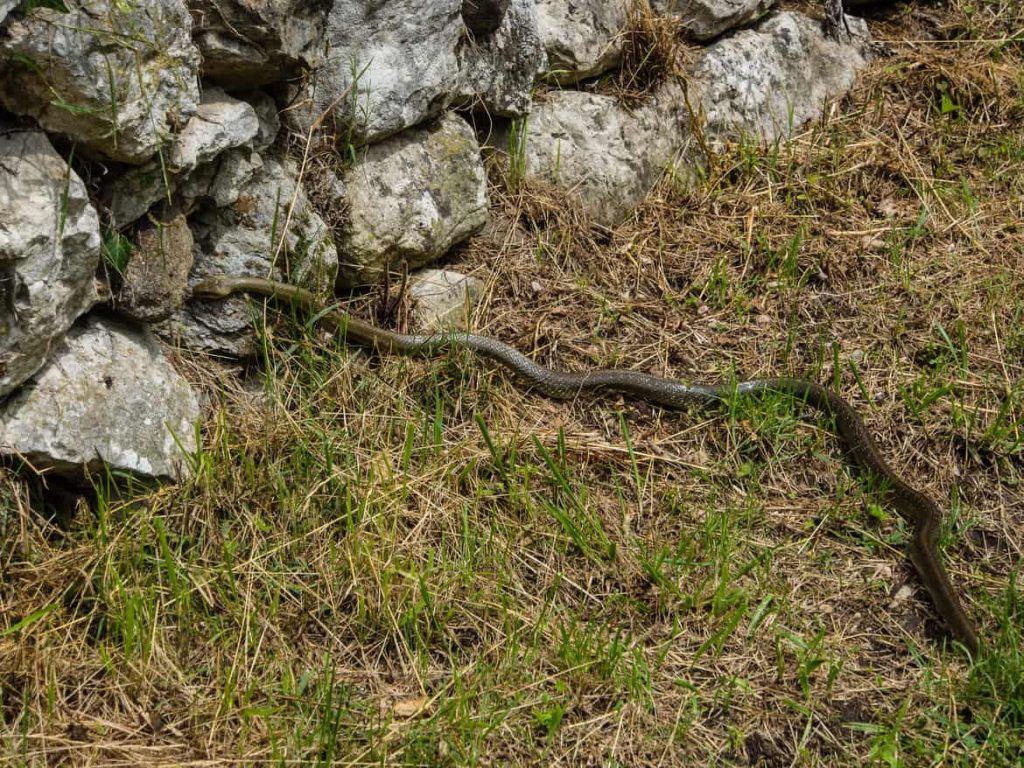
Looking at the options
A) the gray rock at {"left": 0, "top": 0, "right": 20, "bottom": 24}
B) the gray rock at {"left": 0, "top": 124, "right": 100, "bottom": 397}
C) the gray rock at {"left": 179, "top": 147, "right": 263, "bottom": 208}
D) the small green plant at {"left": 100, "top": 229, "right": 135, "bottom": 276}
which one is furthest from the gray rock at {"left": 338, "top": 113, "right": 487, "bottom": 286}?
the gray rock at {"left": 0, "top": 0, "right": 20, "bottom": 24}

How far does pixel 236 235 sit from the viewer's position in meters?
4.88

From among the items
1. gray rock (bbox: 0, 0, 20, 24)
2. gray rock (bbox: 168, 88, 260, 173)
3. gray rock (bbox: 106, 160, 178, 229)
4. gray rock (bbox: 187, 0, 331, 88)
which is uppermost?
gray rock (bbox: 0, 0, 20, 24)

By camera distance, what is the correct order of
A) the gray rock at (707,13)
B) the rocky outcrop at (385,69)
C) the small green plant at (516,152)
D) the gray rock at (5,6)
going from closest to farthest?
1. the gray rock at (5,6)
2. the rocky outcrop at (385,69)
3. the small green plant at (516,152)
4. the gray rock at (707,13)

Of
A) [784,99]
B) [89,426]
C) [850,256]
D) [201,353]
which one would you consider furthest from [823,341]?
[89,426]

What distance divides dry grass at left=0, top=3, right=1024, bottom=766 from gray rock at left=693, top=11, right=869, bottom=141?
804mm

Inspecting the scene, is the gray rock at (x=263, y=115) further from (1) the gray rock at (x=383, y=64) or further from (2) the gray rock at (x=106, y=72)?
(2) the gray rock at (x=106, y=72)

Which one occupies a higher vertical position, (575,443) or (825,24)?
(825,24)

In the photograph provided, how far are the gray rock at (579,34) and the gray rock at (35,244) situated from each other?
2986 millimetres

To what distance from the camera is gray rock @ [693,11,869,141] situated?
21.8 feet

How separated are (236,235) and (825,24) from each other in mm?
4491

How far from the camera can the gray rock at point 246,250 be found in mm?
4836

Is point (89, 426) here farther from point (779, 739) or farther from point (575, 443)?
point (779, 739)

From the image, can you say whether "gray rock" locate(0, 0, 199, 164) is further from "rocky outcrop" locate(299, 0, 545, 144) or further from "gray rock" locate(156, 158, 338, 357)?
"rocky outcrop" locate(299, 0, 545, 144)

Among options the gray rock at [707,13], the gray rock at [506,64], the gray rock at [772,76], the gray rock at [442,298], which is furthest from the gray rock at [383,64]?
the gray rock at [772,76]
